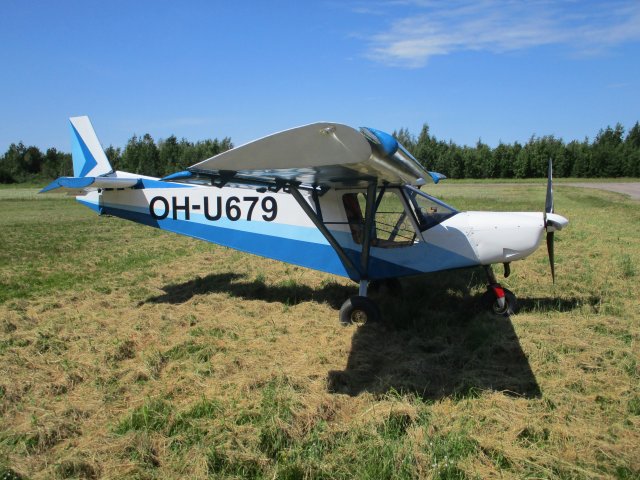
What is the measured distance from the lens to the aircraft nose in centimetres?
631

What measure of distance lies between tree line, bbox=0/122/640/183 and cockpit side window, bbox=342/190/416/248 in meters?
64.4

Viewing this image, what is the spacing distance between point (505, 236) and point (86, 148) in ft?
26.3

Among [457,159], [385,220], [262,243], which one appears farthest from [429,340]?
[457,159]

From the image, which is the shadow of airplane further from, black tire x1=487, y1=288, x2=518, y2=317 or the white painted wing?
the white painted wing

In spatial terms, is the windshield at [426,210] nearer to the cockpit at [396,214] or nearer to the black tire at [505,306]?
the cockpit at [396,214]

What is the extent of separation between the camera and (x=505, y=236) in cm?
634

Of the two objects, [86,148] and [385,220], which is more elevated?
[86,148]

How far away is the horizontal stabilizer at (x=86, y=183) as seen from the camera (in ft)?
23.8

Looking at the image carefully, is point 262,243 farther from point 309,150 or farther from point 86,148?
point 86,148

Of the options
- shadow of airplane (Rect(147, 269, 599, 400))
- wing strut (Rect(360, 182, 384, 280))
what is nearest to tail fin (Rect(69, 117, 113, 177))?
shadow of airplane (Rect(147, 269, 599, 400))

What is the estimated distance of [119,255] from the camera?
1226 cm

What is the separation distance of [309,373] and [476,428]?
5.60 feet

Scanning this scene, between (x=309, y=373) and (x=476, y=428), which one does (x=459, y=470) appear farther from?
(x=309, y=373)

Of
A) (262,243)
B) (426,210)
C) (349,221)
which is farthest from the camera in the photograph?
(262,243)
